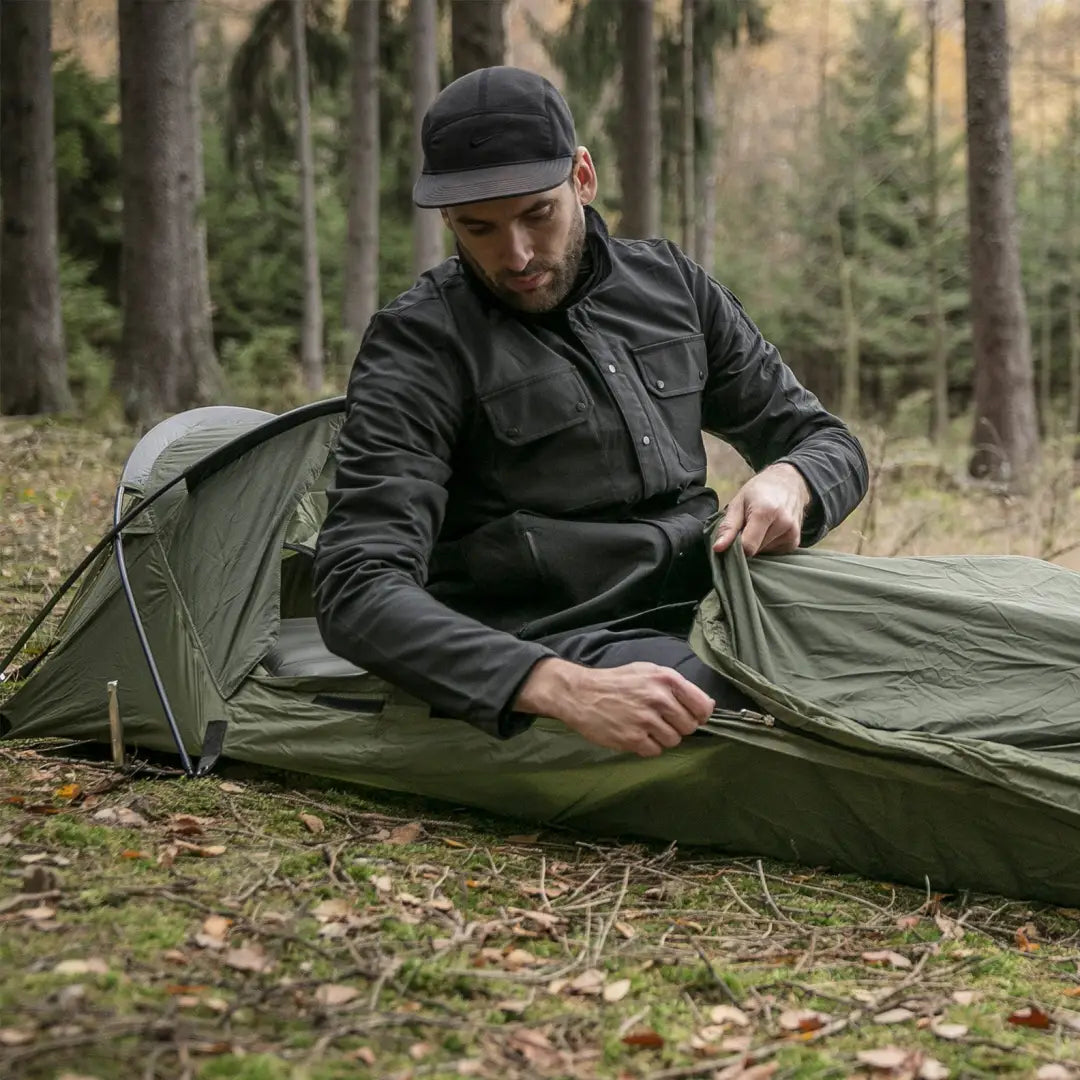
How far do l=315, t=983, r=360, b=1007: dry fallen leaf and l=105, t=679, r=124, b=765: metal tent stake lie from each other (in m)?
1.44

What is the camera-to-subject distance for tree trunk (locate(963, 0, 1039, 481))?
31.7 feet

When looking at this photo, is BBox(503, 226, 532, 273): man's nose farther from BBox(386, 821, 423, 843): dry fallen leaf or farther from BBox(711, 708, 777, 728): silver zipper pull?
BBox(386, 821, 423, 843): dry fallen leaf

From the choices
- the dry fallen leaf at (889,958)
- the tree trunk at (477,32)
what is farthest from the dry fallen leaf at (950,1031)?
the tree trunk at (477,32)

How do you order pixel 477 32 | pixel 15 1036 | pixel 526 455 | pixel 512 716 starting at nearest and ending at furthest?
pixel 15 1036
pixel 512 716
pixel 526 455
pixel 477 32

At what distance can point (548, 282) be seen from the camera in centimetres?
296

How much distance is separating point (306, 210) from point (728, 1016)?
12.5m

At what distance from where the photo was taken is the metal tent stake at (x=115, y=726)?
3270mm

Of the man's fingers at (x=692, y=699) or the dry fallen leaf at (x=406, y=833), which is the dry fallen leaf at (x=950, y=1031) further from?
the dry fallen leaf at (x=406, y=833)

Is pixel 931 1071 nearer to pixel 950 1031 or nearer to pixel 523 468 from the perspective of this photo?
pixel 950 1031

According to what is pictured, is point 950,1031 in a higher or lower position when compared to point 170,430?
lower

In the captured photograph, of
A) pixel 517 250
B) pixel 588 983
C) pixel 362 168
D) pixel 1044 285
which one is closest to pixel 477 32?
pixel 362 168

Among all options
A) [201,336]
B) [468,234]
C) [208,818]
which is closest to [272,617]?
[208,818]

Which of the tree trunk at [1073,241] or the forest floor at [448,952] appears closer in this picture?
the forest floor at [448,952]

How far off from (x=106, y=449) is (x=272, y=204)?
9789mm
